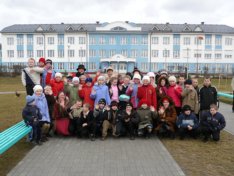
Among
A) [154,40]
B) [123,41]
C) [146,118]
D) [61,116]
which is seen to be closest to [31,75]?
[61,116]

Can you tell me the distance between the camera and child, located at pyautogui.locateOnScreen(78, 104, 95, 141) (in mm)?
8344

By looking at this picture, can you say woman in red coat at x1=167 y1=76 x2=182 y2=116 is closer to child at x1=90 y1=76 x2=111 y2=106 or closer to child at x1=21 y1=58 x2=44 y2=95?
child at x1=90 y1=76 x2=111 y2=106

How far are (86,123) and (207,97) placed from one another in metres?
3.32

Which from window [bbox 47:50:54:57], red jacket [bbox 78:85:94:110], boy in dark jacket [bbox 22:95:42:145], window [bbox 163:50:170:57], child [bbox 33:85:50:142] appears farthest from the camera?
window [bbox 47:50:54:57]

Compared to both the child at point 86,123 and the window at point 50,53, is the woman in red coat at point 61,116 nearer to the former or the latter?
the child at point 86,123

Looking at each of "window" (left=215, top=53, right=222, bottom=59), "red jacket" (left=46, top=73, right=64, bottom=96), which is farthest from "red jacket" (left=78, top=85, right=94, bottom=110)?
"window" (left=215, top=53, right=222, bottom=59)

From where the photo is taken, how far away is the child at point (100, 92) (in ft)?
28.9

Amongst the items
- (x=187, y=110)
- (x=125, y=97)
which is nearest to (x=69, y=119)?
(x=125, y=97)

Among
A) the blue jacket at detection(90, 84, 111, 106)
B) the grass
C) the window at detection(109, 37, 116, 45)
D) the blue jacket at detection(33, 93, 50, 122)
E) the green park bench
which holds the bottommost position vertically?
the grass

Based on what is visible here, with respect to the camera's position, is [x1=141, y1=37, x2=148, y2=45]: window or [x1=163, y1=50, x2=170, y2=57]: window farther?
[x1=163, y1=50, x2=170, y2=57]: window

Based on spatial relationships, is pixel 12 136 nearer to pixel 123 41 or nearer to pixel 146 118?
pixel 146 118

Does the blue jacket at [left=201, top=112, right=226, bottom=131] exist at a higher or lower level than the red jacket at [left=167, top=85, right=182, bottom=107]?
lower

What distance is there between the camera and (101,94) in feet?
28.9

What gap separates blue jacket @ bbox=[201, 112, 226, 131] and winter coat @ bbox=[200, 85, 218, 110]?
2.08ft
